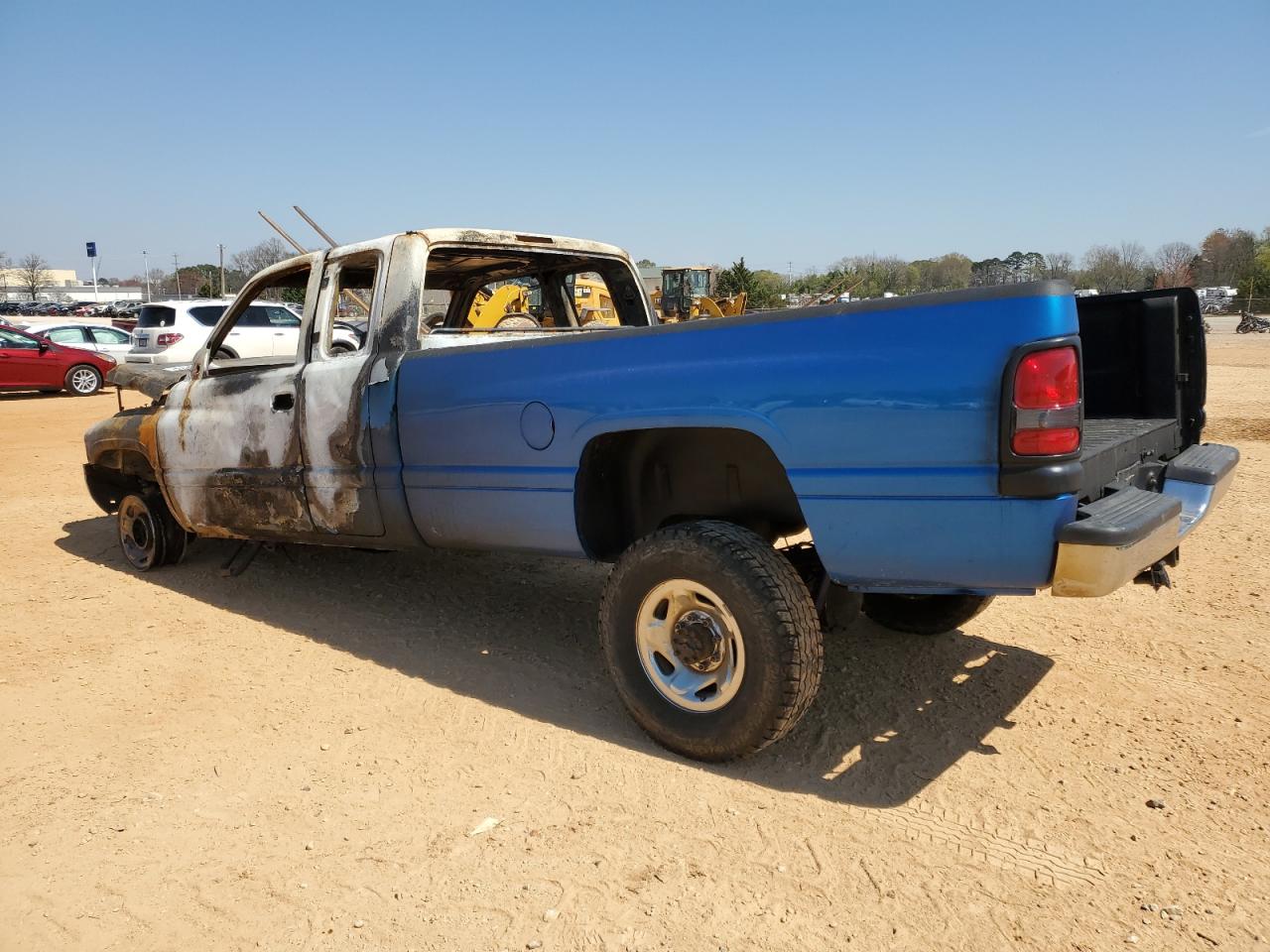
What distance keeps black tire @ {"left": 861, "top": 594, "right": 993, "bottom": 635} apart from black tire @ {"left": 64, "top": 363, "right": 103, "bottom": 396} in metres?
19.4

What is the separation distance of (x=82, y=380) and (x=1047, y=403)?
20917 mm

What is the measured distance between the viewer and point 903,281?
5875 cm

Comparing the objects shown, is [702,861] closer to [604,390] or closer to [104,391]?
[604,390]

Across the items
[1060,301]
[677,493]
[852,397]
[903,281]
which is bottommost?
[677,493]

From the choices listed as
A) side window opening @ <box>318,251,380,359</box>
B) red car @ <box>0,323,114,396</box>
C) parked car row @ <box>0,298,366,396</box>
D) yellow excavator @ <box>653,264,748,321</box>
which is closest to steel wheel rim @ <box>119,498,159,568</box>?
side window opening @ <box>318,251,380,359</box>

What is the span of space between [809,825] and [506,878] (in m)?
0.93

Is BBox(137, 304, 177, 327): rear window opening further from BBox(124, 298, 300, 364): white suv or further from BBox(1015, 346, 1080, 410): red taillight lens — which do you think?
BBox(1015, 346, 1080, 410): red taillight lens

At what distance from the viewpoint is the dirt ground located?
2381 millimetres

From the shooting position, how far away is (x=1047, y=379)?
2.42m

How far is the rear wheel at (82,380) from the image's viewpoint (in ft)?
61.5

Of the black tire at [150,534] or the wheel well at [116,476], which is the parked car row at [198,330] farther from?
the black tire at [150,534]

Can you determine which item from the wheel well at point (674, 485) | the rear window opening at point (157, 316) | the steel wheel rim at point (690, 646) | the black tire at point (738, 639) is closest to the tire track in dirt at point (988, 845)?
the black tire at point (738, 639)

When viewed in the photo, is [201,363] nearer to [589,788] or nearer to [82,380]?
[589,788]

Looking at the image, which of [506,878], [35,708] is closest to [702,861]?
[506,878]
